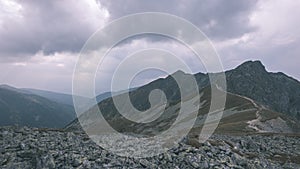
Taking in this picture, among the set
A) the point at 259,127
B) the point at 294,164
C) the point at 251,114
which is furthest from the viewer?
the point at 251,114

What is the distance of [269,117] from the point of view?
373 feet

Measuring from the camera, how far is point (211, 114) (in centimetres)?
14750

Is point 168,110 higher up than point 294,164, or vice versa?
point 168,110

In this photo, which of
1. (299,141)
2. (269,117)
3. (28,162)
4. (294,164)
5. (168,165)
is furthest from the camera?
(269,117)

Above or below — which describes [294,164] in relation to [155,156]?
below

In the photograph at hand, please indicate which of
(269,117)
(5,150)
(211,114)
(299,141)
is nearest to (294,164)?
(299,141)

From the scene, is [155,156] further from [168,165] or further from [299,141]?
[299,141]

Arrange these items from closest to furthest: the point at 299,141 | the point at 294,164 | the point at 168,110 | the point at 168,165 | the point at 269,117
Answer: the point at 168,165 < the point at 294,164 < the point at 299,141 < the point at 269,117 < the point at 168,110

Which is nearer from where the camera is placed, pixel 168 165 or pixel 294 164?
pixel 168 165

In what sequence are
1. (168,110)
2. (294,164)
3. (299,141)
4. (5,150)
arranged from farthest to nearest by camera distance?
(168,110)
(299,141)
(294,164)
(5,150)

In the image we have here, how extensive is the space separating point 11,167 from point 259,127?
7852cm

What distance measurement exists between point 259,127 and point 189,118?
166ft

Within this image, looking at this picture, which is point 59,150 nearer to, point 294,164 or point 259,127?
point 294,164

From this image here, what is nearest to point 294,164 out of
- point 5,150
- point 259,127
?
point 5,150
